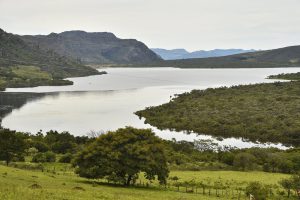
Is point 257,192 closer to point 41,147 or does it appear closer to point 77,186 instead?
point 77,186

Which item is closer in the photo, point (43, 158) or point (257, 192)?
point (257, 192)

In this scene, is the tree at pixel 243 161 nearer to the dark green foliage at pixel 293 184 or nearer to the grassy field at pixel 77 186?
the grassy field at pixel 77 186

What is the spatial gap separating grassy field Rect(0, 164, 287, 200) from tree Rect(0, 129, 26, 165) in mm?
7129

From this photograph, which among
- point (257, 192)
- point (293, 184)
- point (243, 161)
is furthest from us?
point (243, 161)

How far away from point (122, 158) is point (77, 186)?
7.94 m

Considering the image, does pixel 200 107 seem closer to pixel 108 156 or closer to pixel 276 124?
pixel 276 124

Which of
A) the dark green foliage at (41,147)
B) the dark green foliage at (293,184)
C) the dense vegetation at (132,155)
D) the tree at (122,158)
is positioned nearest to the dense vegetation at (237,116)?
the dense vegetation at (132,155)

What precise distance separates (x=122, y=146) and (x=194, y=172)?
23274 mm

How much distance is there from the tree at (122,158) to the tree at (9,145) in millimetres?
15257

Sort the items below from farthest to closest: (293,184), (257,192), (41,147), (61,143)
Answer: (61,143) → (41,147) → (293,184) → (257,192)

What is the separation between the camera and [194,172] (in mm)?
75875

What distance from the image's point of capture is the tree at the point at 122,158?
54.8m

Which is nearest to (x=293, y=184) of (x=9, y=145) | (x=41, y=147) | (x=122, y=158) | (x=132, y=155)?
(x=132, y=155)

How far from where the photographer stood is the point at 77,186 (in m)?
49.4
